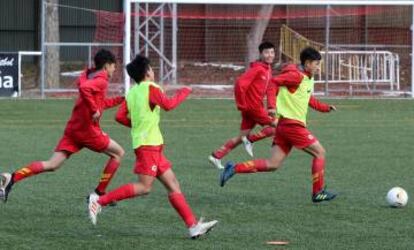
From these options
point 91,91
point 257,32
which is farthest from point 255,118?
point 257,32

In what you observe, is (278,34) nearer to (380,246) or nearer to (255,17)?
(255,17)

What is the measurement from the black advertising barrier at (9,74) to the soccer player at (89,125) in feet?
56.7

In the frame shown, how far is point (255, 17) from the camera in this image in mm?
32250

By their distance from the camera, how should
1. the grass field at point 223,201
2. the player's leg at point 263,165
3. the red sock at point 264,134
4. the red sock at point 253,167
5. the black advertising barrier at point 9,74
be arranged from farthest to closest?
the black advertising barrier at point 9,74 → the red sock at point 264,134 → the red sock at point 253,167 → the player's leg at point 263,165 → the grass field at point 223,201

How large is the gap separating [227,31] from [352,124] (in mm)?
13591

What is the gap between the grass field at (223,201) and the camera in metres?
9.15

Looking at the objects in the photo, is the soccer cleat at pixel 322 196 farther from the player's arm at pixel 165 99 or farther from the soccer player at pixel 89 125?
the player's arm at pixel 165 99

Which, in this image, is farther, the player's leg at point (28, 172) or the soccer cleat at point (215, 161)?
the soccer cleat at point (215, 161)

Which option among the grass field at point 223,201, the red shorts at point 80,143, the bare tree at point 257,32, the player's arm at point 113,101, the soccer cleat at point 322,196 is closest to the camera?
the grass field at point 223,201

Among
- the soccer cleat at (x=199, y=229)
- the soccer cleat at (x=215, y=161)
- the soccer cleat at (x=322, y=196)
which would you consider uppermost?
the soccer cleat at (x=199, y=229)

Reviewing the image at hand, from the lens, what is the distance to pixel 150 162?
9172mm

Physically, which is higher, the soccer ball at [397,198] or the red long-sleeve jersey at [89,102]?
the red long-sleeve jersey at [89,102]

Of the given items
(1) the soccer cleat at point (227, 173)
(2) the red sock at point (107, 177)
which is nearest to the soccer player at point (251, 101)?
(1) the soccer cleat at point (227, 173)

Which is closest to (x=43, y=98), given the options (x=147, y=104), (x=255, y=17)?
(x=255, y=17)
